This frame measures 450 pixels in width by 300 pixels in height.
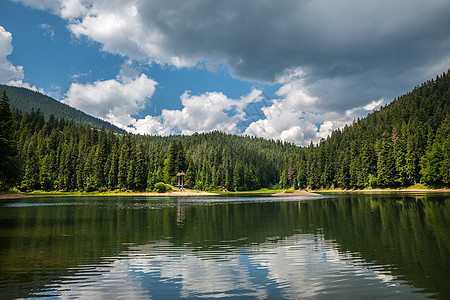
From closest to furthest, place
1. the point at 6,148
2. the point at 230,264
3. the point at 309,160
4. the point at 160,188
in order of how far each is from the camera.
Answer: the point at 230,264 → the point at 6,148 → the point at 160,188 → the point at 309,160

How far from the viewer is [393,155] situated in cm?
11462

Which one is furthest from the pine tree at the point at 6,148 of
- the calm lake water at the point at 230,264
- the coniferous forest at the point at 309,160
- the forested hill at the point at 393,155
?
the forested hill at the point at 393,155

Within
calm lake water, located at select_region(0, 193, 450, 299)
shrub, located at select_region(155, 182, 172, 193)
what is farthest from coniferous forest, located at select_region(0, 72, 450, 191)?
calm lake water, located at select_region(0, 193, 450, 299)

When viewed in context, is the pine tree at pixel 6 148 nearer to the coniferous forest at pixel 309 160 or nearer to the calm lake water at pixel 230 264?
the coniferous forest at pixel 309 160

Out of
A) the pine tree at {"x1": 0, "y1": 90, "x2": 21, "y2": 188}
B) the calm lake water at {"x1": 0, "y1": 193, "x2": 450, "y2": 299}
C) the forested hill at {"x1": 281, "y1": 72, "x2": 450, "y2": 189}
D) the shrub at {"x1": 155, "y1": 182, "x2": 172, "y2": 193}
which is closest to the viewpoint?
the calm lake water at {"x1": 0, "y1": 193, "x2": 450, "y2": 299}

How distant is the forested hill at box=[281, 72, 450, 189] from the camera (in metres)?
98.7

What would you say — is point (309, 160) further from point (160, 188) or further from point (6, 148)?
point (6, 148)

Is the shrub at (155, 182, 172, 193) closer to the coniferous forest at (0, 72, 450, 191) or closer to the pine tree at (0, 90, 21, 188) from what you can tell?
the coniferous forest at (0, 72, 450, 191)

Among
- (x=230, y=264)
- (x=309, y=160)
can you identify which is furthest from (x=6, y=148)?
(x=309, y=160)

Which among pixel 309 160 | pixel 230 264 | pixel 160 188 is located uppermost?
pixel 309 160

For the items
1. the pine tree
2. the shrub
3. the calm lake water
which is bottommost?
the calm lake water

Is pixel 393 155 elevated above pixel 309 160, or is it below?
below

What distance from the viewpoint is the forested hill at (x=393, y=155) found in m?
98.7

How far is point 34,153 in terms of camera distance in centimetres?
13462
